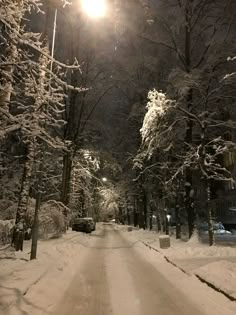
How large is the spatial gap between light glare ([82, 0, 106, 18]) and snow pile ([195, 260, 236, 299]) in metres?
8.37

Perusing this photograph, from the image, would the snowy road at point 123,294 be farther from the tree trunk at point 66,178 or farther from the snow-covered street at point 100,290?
the tree trunk at point 66,178

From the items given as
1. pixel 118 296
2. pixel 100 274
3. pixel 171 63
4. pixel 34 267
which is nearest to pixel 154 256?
pixel 100 274

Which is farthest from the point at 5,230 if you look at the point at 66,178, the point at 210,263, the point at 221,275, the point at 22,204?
the point at 66,178

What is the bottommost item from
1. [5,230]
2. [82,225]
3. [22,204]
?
[5,230]

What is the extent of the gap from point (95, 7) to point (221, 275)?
859 cm

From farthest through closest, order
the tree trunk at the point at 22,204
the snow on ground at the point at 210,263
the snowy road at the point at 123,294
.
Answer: the tree trunk at the point at 22,204 < the snow on ground at the point at 210,263 < the snowy road at the point at 123,294

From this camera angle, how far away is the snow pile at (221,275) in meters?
8.97

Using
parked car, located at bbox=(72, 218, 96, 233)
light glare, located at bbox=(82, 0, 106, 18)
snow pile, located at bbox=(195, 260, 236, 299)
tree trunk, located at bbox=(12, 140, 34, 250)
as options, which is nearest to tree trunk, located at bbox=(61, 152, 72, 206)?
parked car, located at bbox=(72, 218, 96, 233)

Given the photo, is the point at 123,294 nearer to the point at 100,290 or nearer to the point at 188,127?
the point at 100,290

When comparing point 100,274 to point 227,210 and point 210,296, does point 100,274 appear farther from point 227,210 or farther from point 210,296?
point 227,210

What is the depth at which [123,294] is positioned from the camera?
9.62m

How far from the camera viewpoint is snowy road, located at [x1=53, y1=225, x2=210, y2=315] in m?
8.01

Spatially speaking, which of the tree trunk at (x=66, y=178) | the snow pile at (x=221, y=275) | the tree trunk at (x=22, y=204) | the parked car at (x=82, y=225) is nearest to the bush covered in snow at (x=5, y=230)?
the tree trunk at (x=22, y=204)

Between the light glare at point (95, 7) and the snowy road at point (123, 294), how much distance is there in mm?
8156
